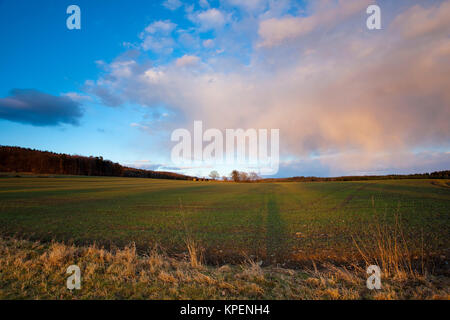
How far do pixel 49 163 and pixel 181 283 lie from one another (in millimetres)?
85025

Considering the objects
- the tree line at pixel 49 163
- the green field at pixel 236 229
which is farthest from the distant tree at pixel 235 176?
the green field at pixel 236 229

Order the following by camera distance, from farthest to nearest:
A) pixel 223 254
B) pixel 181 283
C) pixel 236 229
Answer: pixel 236 229
pixel 223 254
pixel 181 283

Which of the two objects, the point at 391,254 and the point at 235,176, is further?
the point at 235,176

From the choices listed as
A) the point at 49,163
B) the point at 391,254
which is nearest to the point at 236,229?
the point at 391,254

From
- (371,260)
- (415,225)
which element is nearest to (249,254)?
(371,260)

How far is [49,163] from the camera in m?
67.4

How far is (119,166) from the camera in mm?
92625

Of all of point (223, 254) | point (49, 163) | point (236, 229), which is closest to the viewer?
point (223, 254)

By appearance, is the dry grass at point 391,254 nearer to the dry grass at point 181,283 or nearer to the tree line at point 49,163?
the dry grass at point 181,283

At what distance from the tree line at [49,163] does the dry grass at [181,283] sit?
249 ft

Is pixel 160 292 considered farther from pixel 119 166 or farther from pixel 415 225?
pixel 119 166

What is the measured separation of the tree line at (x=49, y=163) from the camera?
60.1 metres

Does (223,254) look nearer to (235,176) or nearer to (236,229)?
(236,229)
